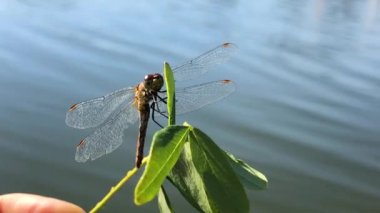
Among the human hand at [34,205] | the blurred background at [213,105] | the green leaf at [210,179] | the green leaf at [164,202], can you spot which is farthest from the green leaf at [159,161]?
the blurred background at [213,105]

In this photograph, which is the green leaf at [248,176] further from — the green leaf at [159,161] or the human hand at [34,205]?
the human hand at [34,205]

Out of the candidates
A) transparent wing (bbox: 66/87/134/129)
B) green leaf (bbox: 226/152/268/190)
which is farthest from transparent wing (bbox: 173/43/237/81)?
green leaf (bbox: 226/152/268/190)

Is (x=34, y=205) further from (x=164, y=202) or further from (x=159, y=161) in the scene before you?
(x=159, y=161)

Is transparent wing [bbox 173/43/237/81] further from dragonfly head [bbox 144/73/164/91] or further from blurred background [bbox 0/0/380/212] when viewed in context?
blurred background [bbox 0/0/380/212]

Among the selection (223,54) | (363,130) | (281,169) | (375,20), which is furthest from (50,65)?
(375,20)

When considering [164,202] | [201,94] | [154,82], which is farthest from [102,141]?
[164,202]
